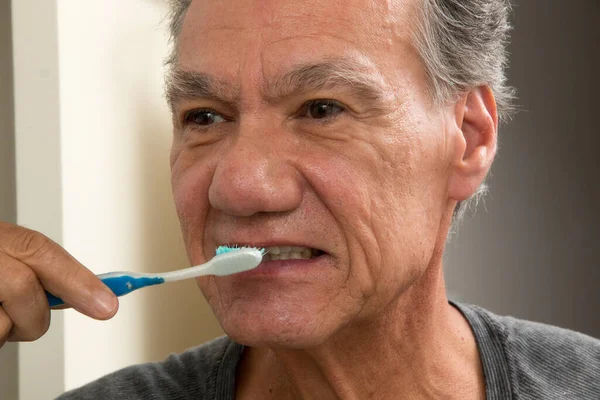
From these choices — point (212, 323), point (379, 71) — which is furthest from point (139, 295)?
point (379, 71)

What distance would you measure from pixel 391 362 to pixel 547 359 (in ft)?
1.03

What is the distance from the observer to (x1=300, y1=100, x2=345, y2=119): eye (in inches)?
44.6

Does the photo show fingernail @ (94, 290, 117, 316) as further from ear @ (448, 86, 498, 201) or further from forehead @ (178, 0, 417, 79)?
ear @ (448, 86, 498, 201)

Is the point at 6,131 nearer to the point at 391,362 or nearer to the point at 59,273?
the point at 59,273

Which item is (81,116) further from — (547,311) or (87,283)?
(547,311)

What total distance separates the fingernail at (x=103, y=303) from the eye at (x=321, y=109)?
38cm

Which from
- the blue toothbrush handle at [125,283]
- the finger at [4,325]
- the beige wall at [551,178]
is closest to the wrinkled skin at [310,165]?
the blue toothbrush handle at [125,283]

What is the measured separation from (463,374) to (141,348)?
76cm

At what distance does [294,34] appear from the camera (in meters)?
1.11

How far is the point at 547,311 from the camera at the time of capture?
271 centimetres

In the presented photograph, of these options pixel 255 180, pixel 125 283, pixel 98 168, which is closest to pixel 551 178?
pixel 98 168

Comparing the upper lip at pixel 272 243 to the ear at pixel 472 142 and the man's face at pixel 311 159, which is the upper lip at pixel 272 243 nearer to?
the man's face at pixel 311 159

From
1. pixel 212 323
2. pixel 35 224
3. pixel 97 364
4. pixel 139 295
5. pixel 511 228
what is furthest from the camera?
pixel 511 228

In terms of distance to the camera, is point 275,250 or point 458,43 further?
point 458,43
